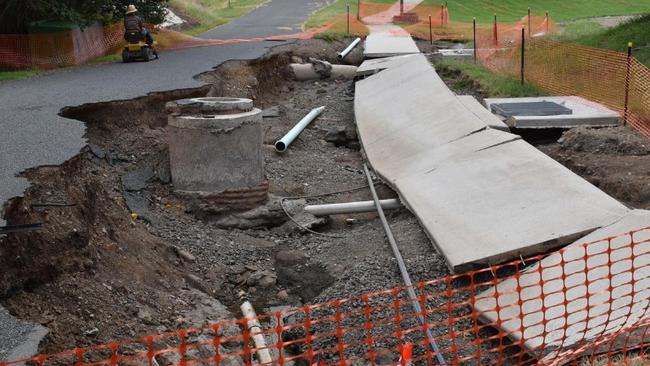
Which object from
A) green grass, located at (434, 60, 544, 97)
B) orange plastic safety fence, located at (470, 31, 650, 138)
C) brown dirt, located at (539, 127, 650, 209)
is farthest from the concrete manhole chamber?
green grass, located at (434, 60, 544, 97)

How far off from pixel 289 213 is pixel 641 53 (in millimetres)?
9932

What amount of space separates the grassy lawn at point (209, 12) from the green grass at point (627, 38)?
15158mm

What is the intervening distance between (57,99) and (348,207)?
5.62m

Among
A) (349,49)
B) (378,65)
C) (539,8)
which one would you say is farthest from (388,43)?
(539,8)

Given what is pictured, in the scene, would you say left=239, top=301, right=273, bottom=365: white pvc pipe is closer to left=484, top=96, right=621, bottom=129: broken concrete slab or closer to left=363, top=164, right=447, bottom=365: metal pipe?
left=363, top=164, right=447, bottom=365: metal pipe

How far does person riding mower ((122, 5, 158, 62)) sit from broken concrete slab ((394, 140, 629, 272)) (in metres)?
9.81

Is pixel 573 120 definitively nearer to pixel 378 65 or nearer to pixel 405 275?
pixel 405 275

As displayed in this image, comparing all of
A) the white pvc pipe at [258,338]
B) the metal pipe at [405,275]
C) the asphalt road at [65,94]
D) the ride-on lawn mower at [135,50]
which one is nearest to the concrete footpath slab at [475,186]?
the metal pipe at [405,275]

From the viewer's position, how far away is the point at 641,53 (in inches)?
692

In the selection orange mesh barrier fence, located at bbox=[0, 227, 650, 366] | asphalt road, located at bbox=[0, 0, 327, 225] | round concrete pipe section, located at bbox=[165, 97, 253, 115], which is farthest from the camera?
round concrete pipe section, located at bbox=[165, 97, 253, 115]

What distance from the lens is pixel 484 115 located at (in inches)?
529

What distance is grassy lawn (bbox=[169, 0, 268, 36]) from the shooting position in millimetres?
34181

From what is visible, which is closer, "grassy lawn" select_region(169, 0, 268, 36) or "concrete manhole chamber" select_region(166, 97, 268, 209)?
"concrete manhole chamber" select_region(166, 97, 268, 209)

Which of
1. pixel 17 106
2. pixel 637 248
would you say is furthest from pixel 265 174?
pixel 637 248
